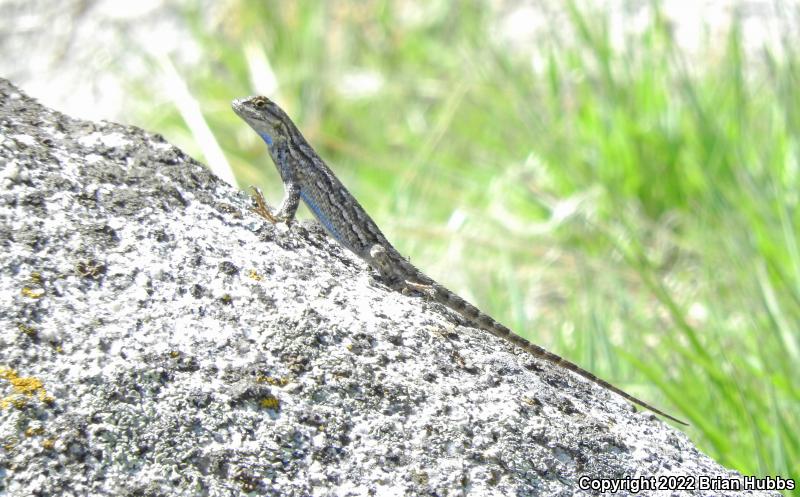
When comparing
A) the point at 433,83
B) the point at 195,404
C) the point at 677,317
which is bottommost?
the point at 195,404

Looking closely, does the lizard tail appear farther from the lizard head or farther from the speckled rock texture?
the lizard head

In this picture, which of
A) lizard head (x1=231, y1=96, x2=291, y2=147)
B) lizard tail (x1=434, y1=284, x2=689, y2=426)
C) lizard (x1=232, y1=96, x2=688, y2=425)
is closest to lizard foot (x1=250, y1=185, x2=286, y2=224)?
lizard (x1=232, y1=96, x2=688, y2=425)

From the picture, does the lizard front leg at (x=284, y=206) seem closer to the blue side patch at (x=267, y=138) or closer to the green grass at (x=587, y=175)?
the blue side patch at (x=267, y=138)

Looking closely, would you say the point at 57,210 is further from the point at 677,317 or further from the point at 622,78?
the point at 622,78

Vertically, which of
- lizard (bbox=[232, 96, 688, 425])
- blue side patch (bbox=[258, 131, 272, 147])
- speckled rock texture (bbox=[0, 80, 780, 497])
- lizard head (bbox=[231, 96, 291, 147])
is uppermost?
lizard head (bbox=[231, 96, 291, 147])

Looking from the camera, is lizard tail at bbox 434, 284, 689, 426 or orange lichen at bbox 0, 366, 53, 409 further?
lizard tail at bbox 434, 284, 689, 426

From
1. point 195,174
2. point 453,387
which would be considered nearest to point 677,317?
point 453,387
